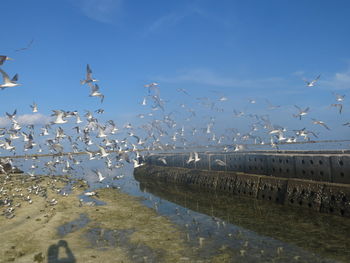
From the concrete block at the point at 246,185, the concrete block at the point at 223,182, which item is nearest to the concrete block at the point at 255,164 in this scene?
the concrete block at the point at 246,185

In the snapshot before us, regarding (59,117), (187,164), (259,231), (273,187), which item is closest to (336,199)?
(259,231)

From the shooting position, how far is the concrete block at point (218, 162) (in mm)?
27381

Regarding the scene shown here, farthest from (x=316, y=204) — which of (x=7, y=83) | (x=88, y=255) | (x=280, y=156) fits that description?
(x=7, y=83)

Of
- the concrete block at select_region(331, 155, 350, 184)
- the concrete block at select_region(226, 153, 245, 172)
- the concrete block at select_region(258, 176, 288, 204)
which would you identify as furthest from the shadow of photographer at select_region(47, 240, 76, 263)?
the concrete block at select_region(226, 153, 245, 172)

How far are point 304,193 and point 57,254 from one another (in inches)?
526

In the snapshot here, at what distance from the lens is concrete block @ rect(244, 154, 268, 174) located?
2230 centimetres

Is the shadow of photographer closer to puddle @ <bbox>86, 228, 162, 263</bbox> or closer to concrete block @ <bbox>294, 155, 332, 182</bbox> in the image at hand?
puddle @ <bbox>86, 228, 162, 263</bbox>

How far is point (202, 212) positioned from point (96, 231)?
6.85 metres

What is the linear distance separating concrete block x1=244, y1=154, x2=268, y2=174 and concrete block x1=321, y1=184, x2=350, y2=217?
6.20 m

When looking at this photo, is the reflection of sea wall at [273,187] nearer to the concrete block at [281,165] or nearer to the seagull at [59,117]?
the concrete block at [281,165]

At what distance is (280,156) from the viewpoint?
2077cm

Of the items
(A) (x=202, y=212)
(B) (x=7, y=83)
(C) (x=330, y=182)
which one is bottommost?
(A) (x=202, y=212)

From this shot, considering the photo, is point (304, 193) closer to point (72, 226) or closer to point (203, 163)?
point (72, 226)

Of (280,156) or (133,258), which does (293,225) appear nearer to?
(280,156)
